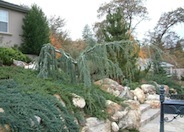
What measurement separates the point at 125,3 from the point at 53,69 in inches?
846

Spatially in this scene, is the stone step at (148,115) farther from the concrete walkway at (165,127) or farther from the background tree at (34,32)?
the background tree at (34,32)

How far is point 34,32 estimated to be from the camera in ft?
43.9

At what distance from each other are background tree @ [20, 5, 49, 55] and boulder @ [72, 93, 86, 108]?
9.48 metres

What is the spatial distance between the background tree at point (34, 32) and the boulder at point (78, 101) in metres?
9.48

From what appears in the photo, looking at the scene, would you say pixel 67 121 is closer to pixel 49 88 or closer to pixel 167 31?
pixel 49 88

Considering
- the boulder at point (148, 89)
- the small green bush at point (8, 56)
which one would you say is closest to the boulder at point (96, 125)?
the small green bush at point (8, 56)

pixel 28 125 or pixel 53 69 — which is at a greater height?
pixel 53 69

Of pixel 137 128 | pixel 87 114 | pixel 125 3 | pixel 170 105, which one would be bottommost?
pixel 137 128

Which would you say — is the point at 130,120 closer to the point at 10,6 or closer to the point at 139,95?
the point at 139,95

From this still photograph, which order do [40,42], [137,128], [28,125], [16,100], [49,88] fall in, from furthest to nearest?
[40,42], [137,128], [49,88], [16,100], [28,125]

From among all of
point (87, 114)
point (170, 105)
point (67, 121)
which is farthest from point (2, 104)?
point (170, 105)

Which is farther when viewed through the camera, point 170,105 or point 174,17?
point 174,17

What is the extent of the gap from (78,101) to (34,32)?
32.3ft

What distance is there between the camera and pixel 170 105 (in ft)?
9.76
